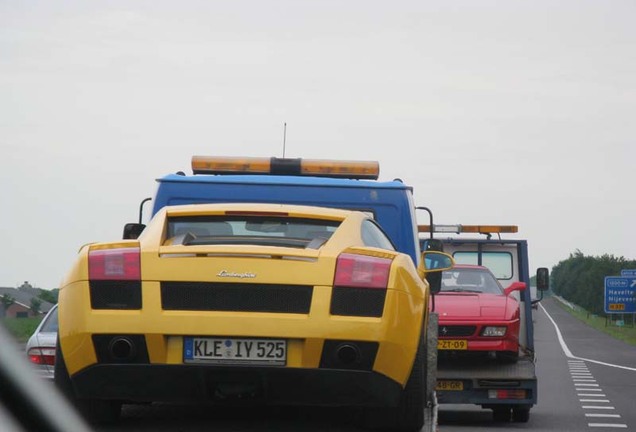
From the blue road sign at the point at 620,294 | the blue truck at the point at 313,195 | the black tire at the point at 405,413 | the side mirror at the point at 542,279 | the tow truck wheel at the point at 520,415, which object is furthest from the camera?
the blue road sign at the point at 620,294

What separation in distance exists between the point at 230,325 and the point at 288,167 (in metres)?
5.89

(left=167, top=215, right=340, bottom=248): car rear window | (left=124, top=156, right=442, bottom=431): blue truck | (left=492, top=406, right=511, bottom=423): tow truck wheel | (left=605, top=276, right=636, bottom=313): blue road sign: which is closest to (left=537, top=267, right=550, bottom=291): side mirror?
(left=492, top=406, right=511, bottom=423): tow truck wheel

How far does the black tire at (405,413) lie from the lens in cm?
559

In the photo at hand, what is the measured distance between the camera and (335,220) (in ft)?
19.7

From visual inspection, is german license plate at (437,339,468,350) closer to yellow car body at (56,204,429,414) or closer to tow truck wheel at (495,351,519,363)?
tow truck wheel at (495,351,519,363)

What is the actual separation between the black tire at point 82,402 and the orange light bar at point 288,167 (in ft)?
17.9

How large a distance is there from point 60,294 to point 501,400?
11.5 m

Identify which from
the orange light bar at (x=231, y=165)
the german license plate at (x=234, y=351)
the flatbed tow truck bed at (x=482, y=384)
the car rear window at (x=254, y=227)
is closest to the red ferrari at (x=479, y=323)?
the flatbed tow truck bed at (x=482, y=384)

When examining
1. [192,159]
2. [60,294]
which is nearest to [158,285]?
[60,294]

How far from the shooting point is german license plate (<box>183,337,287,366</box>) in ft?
16.7

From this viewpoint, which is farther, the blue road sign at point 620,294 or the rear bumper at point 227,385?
the blue road sign at point 620,294

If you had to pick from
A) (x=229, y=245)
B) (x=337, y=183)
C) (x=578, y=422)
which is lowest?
(x=578, y=422)

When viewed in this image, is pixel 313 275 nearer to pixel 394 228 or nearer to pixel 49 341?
pixel 394 228

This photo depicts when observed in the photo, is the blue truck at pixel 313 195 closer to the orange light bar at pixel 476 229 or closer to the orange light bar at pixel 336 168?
the orange light bar at pixel 336 168
